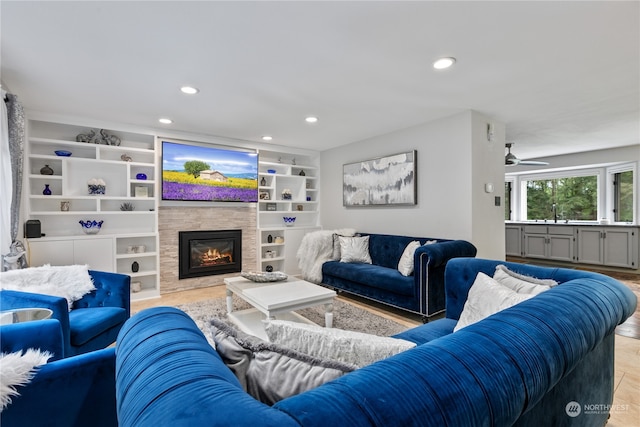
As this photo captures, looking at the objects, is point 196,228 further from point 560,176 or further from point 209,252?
point 560,176

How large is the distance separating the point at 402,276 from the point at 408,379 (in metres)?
2.88

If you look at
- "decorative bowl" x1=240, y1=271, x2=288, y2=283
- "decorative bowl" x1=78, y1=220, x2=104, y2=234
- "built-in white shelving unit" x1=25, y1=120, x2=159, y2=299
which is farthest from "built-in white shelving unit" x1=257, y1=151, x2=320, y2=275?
"decorative bowl" x1=78, y1=220, x2=104, y2=234

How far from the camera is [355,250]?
427cm

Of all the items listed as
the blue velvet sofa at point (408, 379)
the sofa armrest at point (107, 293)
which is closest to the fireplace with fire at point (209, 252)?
the sofa armrest at point (107, 293)

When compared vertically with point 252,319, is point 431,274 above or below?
above

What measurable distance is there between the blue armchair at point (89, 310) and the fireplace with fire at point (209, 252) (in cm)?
205

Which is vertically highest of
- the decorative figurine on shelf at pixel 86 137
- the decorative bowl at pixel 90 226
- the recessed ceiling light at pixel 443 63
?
the recessed ceiling light at pixel 443 63

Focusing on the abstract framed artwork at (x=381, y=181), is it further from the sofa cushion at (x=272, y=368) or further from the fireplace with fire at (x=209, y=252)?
the sofa cushion at (x=272, y=368)

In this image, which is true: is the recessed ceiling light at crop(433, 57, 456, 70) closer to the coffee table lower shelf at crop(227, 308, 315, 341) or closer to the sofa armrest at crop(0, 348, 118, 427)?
the coffee table lower shelf at crop(227, 308, 315, 341)

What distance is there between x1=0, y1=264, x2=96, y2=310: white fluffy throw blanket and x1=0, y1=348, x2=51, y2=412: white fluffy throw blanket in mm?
1443

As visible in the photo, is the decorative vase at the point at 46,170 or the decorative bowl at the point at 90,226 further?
the decorative bowl at the point at 90,226

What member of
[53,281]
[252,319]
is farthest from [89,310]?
[252,319]

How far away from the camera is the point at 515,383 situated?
26.2 inches

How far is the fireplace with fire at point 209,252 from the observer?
450 centimetres
